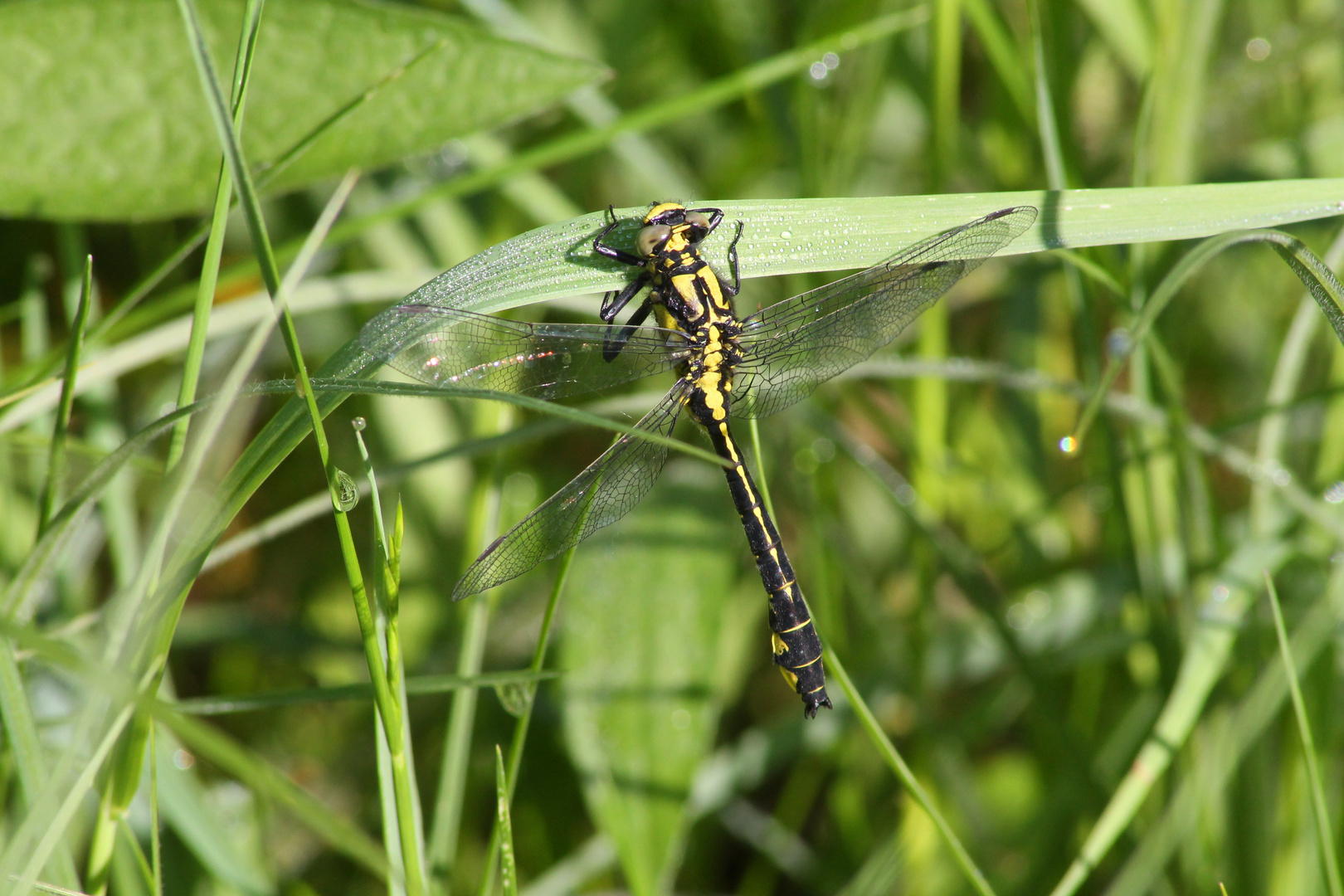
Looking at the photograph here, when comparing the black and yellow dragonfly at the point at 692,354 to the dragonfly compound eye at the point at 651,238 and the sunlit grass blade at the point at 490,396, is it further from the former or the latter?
the sunlit grass blade at the point at 490,396

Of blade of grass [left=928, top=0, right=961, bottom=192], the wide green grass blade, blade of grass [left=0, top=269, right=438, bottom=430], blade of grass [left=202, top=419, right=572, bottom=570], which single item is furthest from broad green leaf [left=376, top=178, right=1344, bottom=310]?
the wide green grass blade

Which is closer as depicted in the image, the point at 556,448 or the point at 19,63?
the point at 19,63

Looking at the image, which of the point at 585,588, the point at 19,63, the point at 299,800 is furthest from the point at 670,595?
the point at 19,63

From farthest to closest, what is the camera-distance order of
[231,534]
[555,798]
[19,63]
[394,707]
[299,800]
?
[231,534]
[555,798]
[19,63]
[394,707]
[299,800]

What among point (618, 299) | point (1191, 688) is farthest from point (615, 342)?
point (1191, 688)

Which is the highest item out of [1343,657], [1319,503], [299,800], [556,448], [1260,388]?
[1260,388]

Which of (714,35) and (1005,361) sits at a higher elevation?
(714,35)

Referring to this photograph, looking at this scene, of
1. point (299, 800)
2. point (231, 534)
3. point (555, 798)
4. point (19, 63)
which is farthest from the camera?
point (231, 534)

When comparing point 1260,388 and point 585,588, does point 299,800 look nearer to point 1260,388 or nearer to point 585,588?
point 585,588
